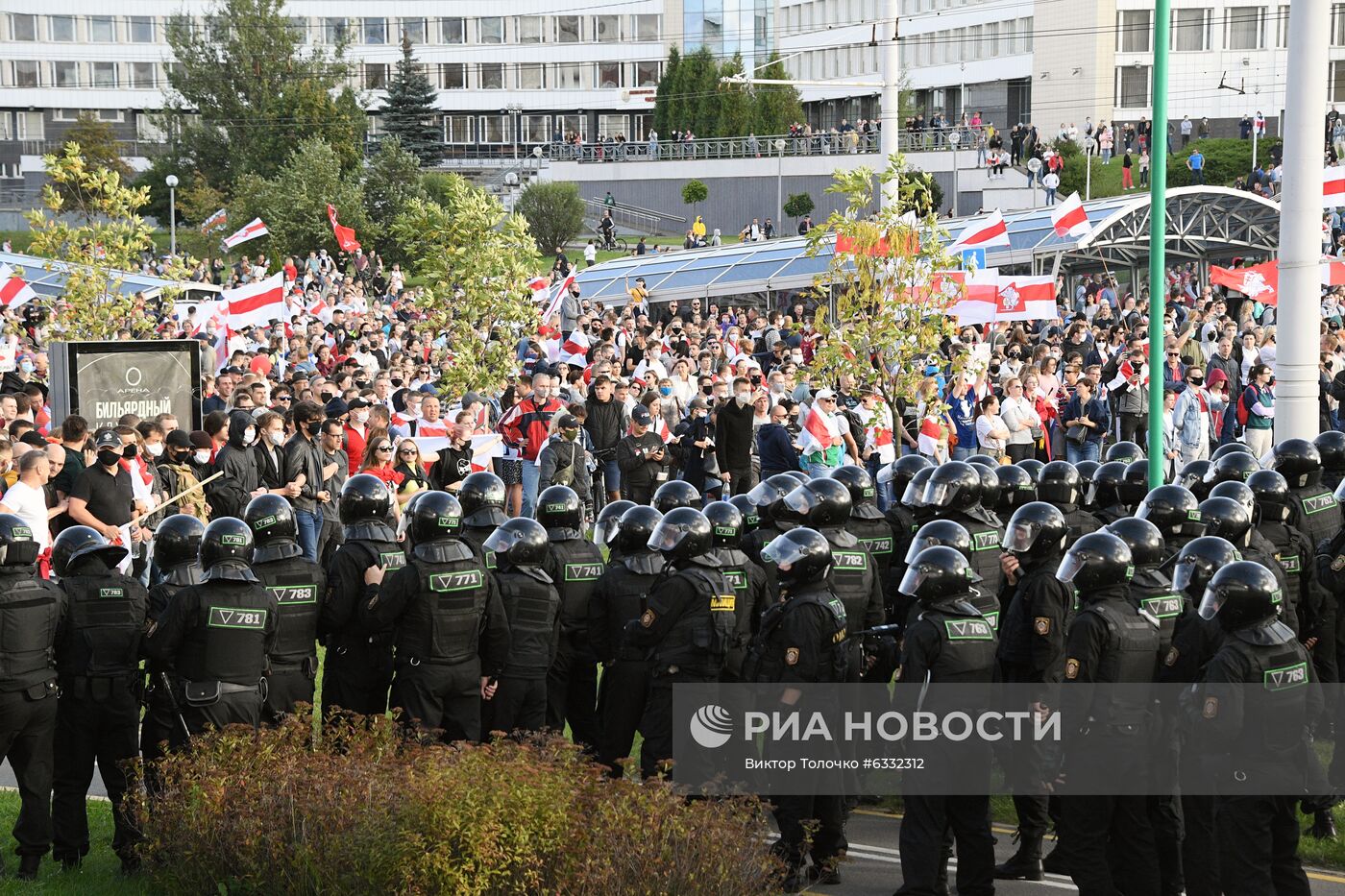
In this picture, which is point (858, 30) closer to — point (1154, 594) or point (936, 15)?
point (936, 15)

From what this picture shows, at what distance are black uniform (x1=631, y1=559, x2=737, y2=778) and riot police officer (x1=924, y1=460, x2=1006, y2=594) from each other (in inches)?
67.8

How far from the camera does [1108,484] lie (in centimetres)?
1143

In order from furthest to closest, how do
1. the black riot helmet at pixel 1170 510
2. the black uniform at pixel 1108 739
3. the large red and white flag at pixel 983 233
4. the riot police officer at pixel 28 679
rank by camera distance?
the large red and white flag at pixel 983 233 → the black riot helmet at pixel 1170 510 → the riot police officer at pixel 28 679 → the black uniform at pixel 1108 739

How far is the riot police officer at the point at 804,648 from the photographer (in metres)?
8.24

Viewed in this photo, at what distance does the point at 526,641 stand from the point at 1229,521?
399 cm

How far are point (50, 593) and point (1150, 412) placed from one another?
9.80 meters

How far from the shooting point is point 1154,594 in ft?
27.3

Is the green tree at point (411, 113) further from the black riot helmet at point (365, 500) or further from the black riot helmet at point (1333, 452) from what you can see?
the black riot helmet at point (365, 500)

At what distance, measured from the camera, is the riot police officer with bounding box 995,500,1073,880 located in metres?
8.51

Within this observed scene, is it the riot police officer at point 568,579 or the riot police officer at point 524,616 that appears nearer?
the riot police officer at point 524,616

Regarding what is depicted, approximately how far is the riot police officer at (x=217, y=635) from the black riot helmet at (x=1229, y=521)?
517cm

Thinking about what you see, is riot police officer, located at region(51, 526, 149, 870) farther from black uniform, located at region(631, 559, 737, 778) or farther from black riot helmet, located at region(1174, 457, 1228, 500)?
black riot helmet, located at region(1174, 457, 1228, 500)

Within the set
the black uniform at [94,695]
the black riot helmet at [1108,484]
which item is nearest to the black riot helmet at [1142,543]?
the black riot helmet at [1108,484]

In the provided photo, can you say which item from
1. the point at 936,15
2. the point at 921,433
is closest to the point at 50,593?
the point at 921,433
